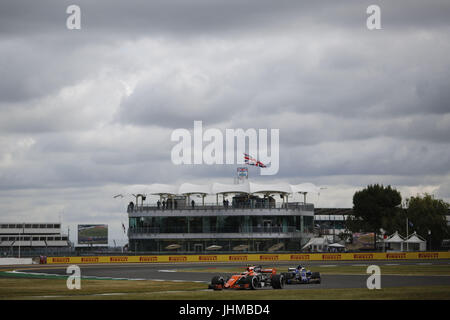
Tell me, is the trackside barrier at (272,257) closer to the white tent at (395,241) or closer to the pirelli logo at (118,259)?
the pirelli logo at (118,259)

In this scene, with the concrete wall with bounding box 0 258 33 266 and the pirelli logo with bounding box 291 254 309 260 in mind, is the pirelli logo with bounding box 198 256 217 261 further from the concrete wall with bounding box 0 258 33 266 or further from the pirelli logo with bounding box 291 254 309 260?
the concrete wall with bounding box 0 258 33 266

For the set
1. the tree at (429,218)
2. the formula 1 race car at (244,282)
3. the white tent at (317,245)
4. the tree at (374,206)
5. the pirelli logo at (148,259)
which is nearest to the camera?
the formula 1 race car at (244,282)

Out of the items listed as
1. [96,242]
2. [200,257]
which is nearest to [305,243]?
[200,257]

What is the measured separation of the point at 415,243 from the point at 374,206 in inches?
1193

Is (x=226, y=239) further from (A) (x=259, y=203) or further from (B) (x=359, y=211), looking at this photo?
(B) (x=359, y=211)

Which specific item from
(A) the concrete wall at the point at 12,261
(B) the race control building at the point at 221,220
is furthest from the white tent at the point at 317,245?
(A) the concrete wall at the point at 12,261

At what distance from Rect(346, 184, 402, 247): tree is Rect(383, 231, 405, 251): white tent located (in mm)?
23481

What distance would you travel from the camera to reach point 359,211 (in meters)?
152

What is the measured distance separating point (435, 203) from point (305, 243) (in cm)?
3738

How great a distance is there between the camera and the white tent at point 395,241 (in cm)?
11724

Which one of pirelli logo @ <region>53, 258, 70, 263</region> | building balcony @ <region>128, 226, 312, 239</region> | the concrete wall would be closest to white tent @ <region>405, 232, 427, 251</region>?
building balcony @ <region>128, 226, 312, 239</region>

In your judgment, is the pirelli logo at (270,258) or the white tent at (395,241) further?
the white tent at (395,241)

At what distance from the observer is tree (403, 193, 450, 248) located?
14125 centimetres

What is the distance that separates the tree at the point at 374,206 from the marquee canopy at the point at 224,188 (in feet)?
97.0
